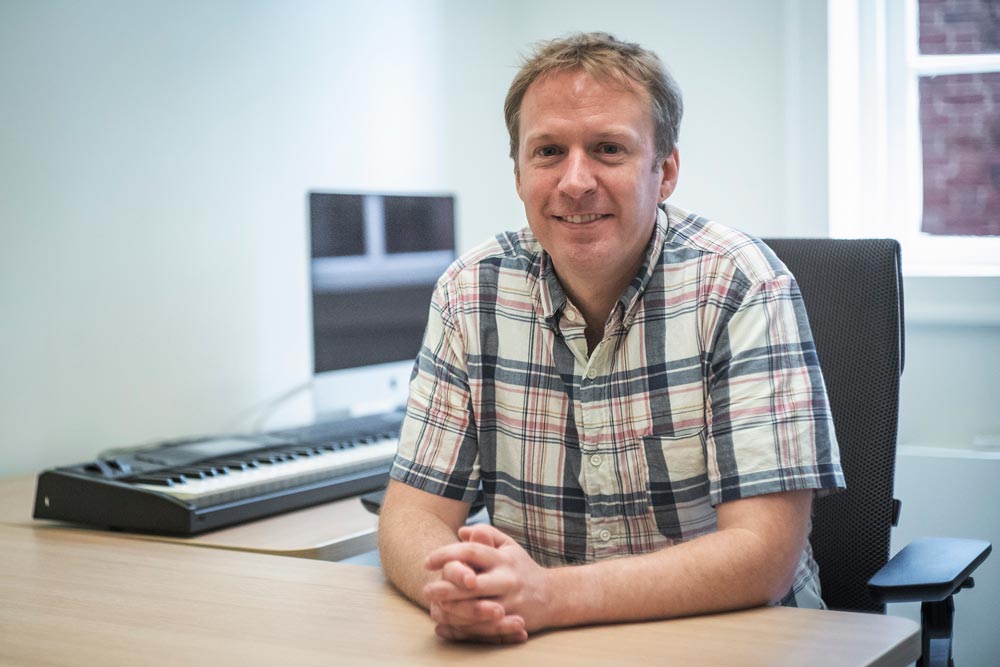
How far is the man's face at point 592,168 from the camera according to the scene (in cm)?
146

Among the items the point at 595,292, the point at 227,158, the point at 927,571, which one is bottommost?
the point at 927,571

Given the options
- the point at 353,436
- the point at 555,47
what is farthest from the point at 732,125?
the point at 555,47

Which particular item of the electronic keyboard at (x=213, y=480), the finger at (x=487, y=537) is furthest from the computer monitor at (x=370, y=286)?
the finger at (x=487, y=537)

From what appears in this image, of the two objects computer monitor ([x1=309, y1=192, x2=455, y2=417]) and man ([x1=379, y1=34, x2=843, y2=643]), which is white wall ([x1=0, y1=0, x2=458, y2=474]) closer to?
computer monitor ([x1=309, y1=192, x2=455, y2=417])

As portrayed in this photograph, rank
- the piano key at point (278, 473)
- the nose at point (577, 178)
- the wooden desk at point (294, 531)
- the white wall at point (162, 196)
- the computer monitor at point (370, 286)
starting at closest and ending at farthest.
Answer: the nose at point (577, 178) → the wooden desk at point (294, 531) → the piano key at point (278, 473) → the white wall at point (162, 196) → the computer monitor at point (370, 286)

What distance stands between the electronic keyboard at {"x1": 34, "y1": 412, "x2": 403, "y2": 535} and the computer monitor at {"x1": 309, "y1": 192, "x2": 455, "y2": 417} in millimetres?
256

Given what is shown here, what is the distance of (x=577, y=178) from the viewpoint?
1443mm

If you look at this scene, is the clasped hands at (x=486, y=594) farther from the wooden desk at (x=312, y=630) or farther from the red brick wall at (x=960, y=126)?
the red brick wall at (x=960, y=126)

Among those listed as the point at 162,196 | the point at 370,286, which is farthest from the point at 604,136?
the point at 162,196

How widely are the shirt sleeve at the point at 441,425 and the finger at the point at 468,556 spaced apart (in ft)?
1.05

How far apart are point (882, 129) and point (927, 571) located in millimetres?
1861

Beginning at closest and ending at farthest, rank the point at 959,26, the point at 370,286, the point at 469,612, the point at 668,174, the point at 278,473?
the point at 469,612
the point at 668,174
the point at 278,473
the point at 370,286
the point at 959,26

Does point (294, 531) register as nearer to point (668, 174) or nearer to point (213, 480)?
point (213, 480)

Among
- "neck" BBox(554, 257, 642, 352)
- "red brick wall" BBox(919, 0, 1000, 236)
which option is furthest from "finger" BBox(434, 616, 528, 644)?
"red brick wall" BBox(919, 0, 1000, 236)
